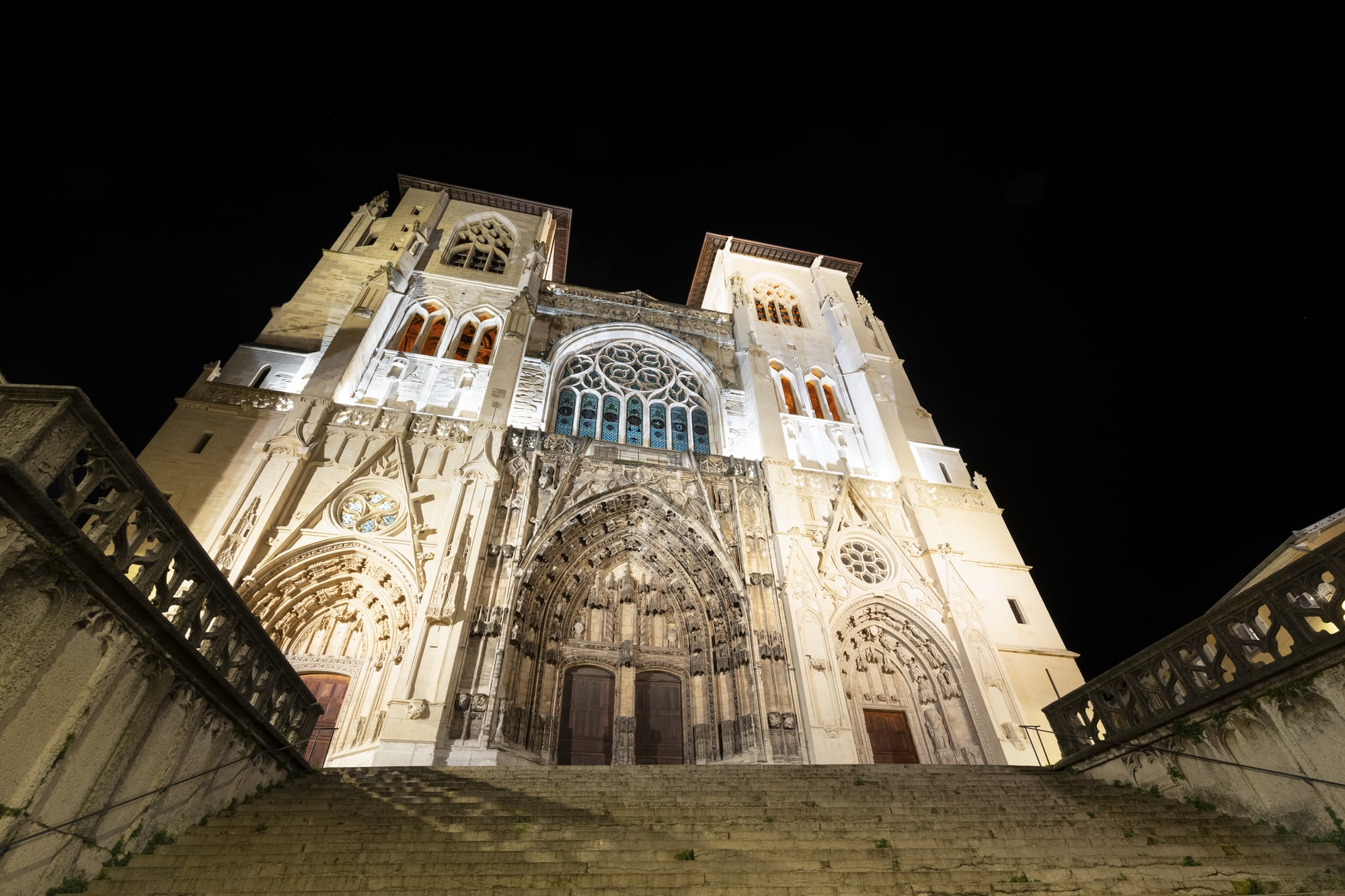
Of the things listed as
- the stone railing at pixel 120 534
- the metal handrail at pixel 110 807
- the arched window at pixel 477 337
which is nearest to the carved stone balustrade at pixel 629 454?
the arched window at pixel 477 337

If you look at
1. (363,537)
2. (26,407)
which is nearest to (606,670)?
(363,537)

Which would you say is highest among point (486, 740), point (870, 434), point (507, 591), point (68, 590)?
point (870, 434)

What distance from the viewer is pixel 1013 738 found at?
11875 mm

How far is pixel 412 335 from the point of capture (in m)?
18.7

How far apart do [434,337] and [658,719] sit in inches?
520

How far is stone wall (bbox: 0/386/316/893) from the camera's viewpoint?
142 inches

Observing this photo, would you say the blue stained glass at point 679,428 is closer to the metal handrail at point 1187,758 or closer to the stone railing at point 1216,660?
the stone railing at point 1216,660

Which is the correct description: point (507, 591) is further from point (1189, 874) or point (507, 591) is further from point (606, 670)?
point (1189, 874)

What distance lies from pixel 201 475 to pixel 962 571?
1696cm

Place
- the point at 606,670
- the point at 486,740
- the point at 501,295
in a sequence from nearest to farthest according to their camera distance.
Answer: the point at 486,740 → the point at 606,670 → the point at 501,295

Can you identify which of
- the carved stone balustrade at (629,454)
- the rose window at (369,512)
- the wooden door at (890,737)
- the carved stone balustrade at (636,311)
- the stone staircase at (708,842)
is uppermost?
the carved stone balustrade at (636,311)

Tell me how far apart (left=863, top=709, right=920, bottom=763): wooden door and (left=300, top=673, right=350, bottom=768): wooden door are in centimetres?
1039

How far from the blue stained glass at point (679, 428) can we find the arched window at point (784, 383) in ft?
11.2

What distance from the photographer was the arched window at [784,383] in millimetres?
20453
